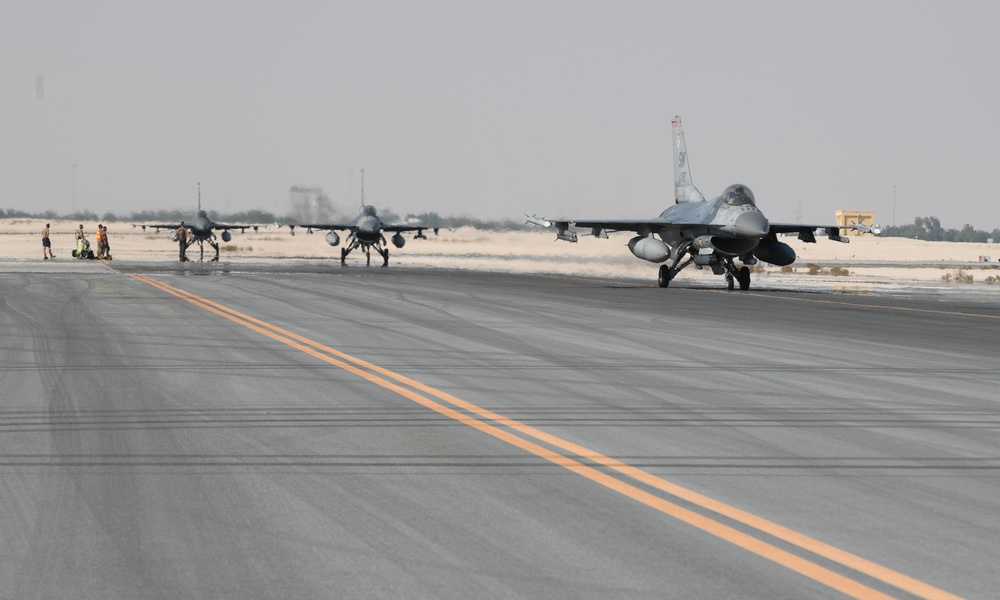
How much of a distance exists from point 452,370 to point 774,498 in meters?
7.27

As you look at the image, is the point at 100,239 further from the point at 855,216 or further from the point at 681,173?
the point at 855,216

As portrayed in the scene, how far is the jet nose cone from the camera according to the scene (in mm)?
33250

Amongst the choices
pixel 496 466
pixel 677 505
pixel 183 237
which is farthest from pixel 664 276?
pixel 183 237

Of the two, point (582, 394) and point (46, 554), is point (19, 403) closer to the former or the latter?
point (582, 394)

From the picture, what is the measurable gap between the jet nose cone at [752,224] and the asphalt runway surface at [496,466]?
14.5 metres

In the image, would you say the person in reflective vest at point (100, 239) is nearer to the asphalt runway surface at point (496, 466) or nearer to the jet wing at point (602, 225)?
the jet wing at point (602, 225)

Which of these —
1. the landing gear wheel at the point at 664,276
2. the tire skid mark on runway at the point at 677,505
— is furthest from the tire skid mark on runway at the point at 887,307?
the tire skid mark on runway at the point at 677,505

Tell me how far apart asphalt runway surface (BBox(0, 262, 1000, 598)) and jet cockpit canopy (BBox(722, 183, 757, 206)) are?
15.9 metres

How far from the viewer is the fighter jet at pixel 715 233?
113 ft

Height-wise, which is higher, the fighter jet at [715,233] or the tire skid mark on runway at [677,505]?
the fighter jet at [715,233]

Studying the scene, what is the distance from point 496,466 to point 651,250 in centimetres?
2931

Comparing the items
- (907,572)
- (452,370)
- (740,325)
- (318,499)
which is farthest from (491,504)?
(740,325)

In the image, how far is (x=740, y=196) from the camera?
34562 millimetres

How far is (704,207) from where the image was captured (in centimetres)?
3638
